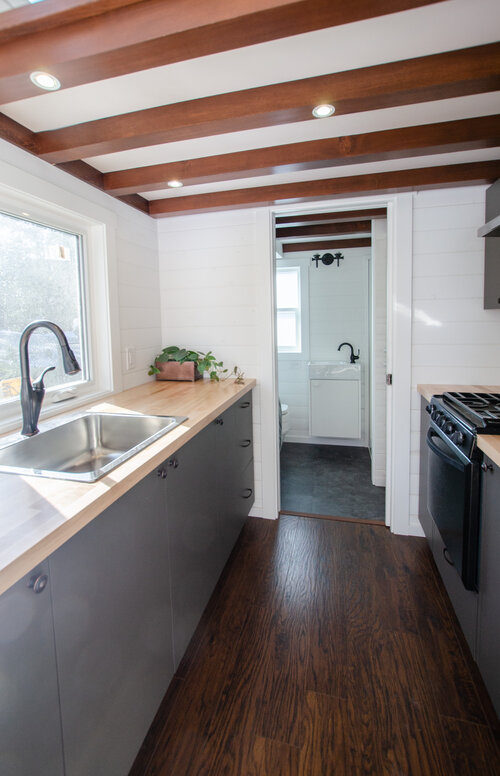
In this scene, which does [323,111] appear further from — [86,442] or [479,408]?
[86,442]

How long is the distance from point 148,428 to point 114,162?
4.35 ft

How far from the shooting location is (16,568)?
2.25 ft

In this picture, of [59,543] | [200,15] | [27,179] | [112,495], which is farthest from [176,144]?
[59,543]

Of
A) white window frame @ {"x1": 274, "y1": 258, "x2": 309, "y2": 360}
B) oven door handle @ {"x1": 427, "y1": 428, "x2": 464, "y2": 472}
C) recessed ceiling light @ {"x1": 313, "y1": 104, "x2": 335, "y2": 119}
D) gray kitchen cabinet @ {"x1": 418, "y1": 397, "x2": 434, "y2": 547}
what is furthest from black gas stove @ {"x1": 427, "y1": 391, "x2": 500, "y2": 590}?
white window frame @ {"x1": 274, "y1": 258, "x2": 309, "y2": 360}

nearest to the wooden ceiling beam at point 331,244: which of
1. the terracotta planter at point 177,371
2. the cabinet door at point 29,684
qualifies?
the terracotta planter at point 177,371

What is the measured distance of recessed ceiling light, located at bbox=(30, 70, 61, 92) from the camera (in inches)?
45.7

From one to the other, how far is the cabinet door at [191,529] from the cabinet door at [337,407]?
2576 mm

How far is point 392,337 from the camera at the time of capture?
2.42 metres

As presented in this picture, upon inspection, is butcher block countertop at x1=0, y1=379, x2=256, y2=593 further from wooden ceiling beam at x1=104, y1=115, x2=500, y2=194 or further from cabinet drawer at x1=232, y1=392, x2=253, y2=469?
wooden ceiling beam at x1=104, y1=115, x2=500, y2=194

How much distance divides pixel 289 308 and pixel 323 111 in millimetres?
3081

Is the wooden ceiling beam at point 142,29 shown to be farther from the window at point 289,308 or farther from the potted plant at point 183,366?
the window at point 289,308

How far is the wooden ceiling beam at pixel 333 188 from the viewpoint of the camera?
2.06m

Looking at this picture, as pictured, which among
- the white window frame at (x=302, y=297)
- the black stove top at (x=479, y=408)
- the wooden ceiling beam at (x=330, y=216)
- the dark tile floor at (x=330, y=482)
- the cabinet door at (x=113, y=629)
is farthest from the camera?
the white window frame at (x=302, y=297)

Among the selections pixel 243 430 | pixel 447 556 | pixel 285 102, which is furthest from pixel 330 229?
→ pixel 447 556
